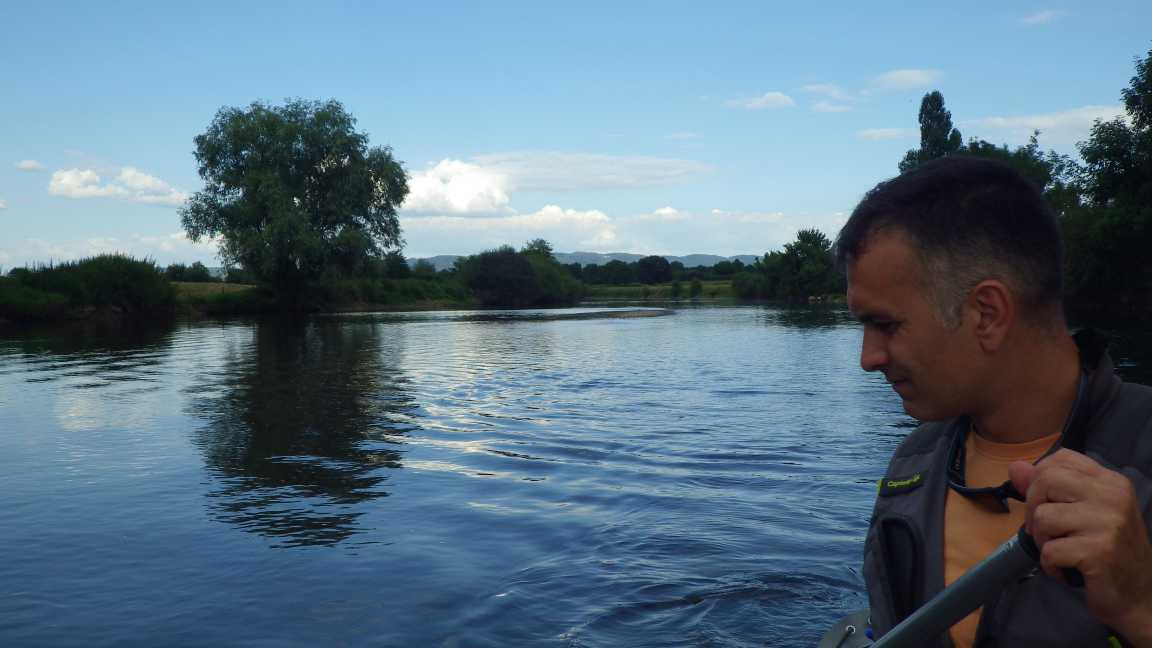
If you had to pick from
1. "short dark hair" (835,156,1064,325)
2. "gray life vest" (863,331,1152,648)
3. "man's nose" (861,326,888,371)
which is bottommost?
"gray life vest" (863,331,1152,648)

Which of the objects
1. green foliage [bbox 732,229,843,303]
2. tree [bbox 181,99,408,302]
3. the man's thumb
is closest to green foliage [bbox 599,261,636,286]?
green foliage [bbox 732,229,843,303]

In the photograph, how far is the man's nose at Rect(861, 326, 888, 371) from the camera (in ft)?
7.25

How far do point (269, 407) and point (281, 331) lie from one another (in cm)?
2567

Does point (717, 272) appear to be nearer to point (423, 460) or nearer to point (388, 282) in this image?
point (388, 282)

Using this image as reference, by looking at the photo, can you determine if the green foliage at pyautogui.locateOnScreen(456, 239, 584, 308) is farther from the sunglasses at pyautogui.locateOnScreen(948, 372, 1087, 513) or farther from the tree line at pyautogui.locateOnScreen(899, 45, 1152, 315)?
the sunglasses at pyautogui.locateOnScreen(948, 372, 1087, 513)

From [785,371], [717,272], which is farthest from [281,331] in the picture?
[717,272]

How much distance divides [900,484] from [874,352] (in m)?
0.38

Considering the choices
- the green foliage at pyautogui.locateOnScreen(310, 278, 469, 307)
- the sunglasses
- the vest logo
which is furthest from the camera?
the green foliage at pyautogui.locateOnScreen(310, 278, 469, 307)

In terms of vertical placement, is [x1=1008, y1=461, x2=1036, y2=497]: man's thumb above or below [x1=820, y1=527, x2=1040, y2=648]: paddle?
above

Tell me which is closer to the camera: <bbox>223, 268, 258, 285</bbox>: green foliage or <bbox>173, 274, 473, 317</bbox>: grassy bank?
<bbox>223, 268, 258, 285</bbox>: green foliage

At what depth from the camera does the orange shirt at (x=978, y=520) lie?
2145mm

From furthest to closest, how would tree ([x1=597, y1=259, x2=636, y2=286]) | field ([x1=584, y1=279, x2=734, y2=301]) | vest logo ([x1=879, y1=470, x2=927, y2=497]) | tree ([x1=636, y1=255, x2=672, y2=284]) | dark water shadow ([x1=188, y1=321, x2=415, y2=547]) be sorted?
tree ([x1=636, y1=255, x2=672, y2=284]) < tree ([x1=597, y1=259, x2=636, y2=286]) < field ([x1=584, y1=279, x2=734, y2=301]) < dark water shadow ([x1=188, y1=321, x2=415, y2=547]) < vest logo ([x1=879, y1=470, x2=927, y2=497])

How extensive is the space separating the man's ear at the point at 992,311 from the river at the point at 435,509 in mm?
3780

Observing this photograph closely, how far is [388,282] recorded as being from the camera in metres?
77.4
